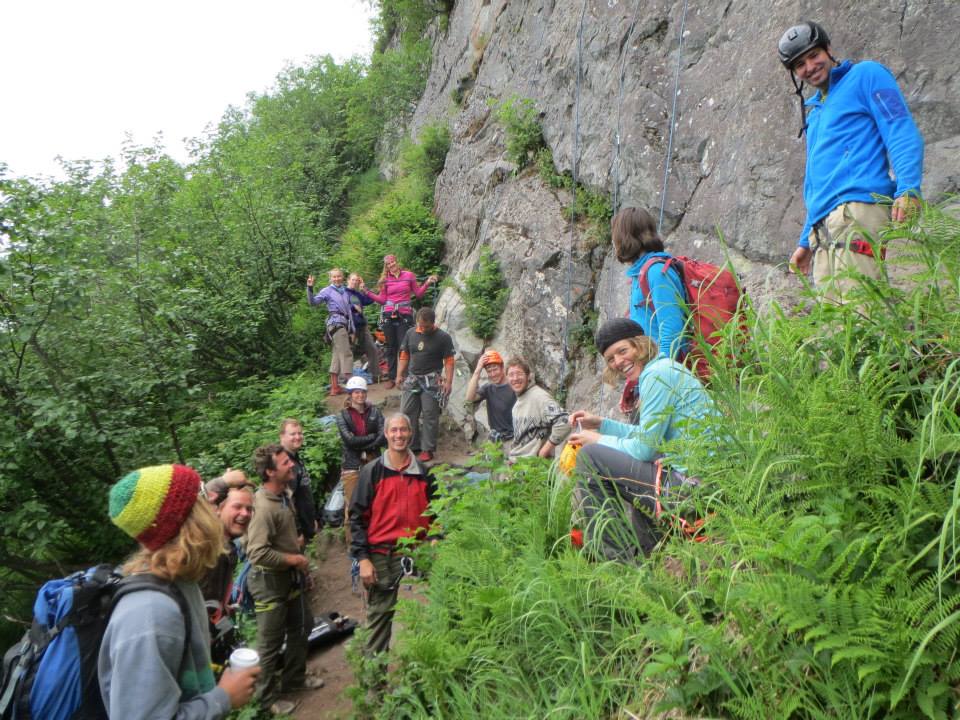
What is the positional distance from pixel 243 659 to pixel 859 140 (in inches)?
157

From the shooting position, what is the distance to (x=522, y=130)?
483 inches

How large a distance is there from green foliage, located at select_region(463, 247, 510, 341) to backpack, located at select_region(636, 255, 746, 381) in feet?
25.4

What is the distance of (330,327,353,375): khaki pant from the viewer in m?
12.8

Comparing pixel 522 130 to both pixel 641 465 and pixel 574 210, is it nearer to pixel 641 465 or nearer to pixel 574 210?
pixel 574 210

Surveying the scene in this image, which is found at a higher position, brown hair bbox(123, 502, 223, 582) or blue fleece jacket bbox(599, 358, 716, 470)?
brown hair bbox(123, 502, 223, 582)

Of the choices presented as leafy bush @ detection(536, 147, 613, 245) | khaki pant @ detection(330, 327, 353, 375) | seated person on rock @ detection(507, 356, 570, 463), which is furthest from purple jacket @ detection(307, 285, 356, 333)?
seated person on rock @ detection(507, 356, 570, 463)

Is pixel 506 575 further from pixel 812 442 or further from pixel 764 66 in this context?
pixel 764 66

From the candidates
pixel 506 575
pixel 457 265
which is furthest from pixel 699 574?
pixel 457 265

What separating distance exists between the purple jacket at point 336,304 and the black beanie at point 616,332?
31.1ft

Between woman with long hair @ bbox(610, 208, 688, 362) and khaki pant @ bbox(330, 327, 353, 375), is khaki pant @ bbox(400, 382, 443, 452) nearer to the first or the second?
khaki pant @ bbox(330, 327, 353, 375)

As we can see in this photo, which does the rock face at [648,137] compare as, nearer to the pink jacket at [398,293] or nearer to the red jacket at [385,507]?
the pink jacket at [398,293]

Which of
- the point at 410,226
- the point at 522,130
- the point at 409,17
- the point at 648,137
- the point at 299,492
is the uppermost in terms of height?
the point at 409,17

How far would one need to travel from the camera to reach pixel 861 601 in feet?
6.20

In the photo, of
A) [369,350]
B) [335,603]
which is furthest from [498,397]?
[369,350]
